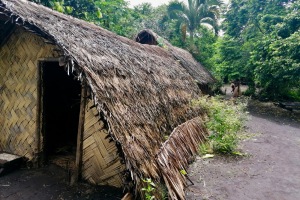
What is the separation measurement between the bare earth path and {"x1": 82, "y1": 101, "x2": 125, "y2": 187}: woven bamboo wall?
1.40 meters

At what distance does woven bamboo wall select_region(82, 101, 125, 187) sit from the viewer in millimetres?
3871

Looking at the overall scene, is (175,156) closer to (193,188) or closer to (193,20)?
(193,188)

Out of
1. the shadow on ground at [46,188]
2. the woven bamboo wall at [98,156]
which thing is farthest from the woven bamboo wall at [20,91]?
the woven bamboo wall at [98,156]

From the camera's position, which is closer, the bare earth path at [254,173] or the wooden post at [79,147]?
the wooden post at [79,147]

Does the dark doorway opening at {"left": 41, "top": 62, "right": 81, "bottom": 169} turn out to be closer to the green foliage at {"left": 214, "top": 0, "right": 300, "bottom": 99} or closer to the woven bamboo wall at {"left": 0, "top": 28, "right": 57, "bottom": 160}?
the woven bamboo wall at {"left": 0, "top": 28, "right": 57, "bottom": 160}

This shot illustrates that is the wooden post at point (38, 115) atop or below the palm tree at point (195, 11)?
below

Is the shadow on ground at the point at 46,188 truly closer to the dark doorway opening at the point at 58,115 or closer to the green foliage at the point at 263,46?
the dark doorway opening at the point at 58,115

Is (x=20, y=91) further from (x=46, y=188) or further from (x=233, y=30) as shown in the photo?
(x=233, y=30)

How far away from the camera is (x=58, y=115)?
607 centimetres

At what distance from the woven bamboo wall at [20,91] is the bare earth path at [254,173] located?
334cm

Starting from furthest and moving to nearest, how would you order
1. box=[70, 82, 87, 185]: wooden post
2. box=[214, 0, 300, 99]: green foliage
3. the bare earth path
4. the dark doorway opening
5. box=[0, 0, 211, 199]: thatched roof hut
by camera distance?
box=[214, 0, 300, 99]: green foliage
the dark doorway opening
the bare earth path
box=[70, 82, 87, 185]: wooden post
box=[0, 0, 211, 199]: thatched roof hut

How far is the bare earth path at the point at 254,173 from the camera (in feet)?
14.6

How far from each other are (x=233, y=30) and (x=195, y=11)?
12.2 feet

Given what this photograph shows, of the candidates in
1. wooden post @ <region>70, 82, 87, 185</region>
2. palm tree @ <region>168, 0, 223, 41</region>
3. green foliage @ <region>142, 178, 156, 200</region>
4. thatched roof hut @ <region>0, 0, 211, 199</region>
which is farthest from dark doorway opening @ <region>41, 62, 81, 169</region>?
palm tree @ <region>168, 0, 223, 41</region>
